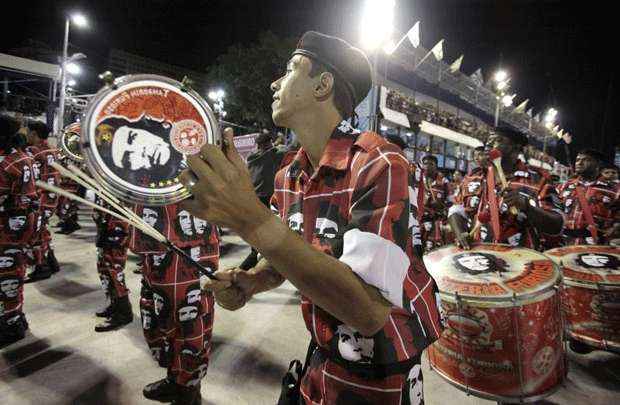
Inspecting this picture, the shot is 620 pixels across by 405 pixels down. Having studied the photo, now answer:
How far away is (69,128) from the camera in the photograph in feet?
8.52

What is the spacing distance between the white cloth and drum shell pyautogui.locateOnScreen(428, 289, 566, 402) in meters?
1.60

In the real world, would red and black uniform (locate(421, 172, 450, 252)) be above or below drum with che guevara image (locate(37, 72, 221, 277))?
below

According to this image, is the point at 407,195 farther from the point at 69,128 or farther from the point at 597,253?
the point at 597,253

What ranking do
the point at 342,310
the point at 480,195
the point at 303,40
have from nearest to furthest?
the point at 342,310 → the point at 303,40 → the point at 480,195

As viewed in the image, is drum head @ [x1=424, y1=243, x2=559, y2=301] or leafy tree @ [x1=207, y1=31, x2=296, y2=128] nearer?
drum head @ [x1=424, y1=243, x2=559, y2=301]

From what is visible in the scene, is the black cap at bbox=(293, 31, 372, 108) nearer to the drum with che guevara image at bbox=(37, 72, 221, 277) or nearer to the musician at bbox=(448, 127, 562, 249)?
the drum with che guevara image at bbox=(37, 72, 221, 277)

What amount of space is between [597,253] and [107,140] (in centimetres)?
444

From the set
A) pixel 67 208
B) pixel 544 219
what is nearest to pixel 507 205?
pixel 544 219

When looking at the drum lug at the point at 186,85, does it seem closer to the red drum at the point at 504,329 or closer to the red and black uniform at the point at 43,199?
the red drum at the point at 504,329

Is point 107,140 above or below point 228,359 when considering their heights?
above

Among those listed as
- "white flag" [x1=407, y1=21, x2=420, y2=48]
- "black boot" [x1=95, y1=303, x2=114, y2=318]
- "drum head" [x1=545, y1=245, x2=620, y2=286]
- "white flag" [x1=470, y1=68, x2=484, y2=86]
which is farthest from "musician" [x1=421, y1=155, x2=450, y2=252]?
"white flag" [x1=470, y1=68, x2=484, y2=86]

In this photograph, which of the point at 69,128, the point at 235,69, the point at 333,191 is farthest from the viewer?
the point at 235,69

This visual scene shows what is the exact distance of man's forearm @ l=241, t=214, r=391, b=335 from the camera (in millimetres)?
800

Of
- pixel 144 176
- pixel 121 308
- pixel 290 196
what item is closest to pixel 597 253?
pixel 290 196
